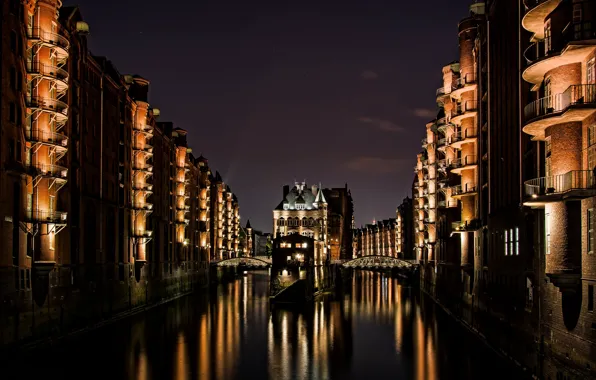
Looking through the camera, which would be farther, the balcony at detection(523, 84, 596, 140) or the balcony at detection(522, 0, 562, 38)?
the balcony at detection(522, 0, 562, 38)

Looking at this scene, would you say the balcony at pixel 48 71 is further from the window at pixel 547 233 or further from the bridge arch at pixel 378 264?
the bridge arch at pixel 378 264

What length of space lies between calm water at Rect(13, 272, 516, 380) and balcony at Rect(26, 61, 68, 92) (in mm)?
17352

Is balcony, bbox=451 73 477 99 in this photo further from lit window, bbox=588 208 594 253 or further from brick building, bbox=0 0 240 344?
lit window, bbox=588 208 594 253

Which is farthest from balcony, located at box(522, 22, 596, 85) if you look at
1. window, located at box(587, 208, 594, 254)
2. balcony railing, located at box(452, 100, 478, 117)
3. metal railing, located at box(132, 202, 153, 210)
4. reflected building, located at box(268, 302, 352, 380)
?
metal railing, located at box(132, 202, 153, 210)

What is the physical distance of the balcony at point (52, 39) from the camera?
151 ft

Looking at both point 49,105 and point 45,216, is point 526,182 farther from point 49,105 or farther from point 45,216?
point 49,105

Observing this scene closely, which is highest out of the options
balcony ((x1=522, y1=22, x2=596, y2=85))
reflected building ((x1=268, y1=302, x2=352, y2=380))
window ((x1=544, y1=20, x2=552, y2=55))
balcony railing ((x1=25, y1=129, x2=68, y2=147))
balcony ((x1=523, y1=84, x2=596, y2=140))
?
window ((x1=544, y1=20, x2=552, y2=55))

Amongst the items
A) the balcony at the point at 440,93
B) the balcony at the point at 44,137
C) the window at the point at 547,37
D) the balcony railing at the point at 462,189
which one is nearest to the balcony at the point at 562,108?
the window at the point at 547,37

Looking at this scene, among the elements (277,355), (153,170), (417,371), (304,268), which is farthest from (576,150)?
(304,268)

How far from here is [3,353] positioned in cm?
3975

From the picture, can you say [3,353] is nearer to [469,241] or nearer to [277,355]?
[277,355]

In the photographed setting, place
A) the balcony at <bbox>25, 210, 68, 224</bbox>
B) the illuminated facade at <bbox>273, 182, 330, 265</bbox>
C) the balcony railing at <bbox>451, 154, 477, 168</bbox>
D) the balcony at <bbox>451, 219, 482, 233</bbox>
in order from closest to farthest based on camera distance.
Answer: the balcony at <bbox>25, 210, 68, 224</bbox>
the balcony at <bbox>451, 219, 482, 233</bbox>
the balcony railing at <bbox>451, 154, 477, 168</bbox>
the illuminated facade at <bbox>273, 182, 330, 265</bbox>

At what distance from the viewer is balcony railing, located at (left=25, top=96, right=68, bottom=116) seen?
46094 millimetres

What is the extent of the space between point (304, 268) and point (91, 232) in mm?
40968
